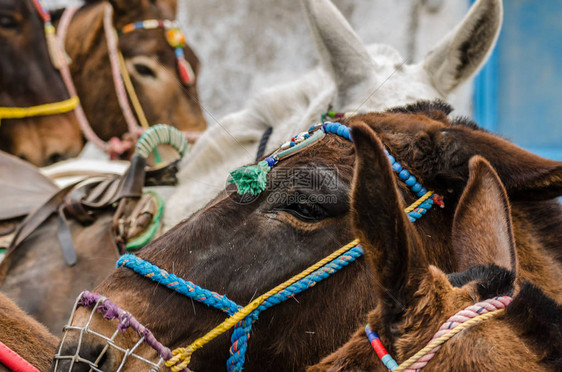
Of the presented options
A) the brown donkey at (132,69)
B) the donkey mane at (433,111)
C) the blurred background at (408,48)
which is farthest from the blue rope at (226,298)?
the blurred background at (408,48)

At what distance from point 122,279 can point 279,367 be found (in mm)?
517

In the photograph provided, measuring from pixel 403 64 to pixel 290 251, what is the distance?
5.01ft

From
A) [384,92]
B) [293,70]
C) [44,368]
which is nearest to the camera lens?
[44,368]

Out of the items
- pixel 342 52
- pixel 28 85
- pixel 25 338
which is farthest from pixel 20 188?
pixel 342 52

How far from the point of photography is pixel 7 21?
4.09 m

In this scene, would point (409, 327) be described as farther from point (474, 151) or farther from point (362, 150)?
point (474, 151)

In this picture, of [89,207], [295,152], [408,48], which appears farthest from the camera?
[408,48]

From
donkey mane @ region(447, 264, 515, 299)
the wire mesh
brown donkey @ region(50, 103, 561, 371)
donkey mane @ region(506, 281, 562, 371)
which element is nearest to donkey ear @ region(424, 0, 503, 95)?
brown donkey @ region(50, 103, 561, 371)

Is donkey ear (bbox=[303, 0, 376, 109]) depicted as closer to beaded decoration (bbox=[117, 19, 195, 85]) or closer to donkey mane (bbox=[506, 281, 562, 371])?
donkey mane (bbox=[506, 281, 562, 371])

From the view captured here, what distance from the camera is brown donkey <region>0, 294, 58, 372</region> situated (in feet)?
5.27

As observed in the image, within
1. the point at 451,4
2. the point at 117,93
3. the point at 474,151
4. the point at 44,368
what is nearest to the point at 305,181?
the point at 474,151

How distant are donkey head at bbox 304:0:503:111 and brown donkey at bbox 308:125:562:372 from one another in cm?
155

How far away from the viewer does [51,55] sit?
14.0 feet

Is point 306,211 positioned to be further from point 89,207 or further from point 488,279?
point 89,207
